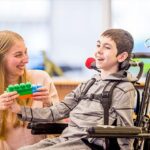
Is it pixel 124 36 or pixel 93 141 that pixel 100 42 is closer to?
pixel 124 36

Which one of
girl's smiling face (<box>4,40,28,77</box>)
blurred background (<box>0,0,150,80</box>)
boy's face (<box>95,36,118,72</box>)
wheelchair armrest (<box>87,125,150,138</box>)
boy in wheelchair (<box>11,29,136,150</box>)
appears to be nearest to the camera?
wheelchair armrest (<box>87,125,150,138</box>)

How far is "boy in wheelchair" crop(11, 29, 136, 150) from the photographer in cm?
182

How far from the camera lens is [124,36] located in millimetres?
1943

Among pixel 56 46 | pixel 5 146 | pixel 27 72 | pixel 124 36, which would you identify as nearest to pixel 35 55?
pixel 56 46

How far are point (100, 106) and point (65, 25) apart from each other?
205 cm

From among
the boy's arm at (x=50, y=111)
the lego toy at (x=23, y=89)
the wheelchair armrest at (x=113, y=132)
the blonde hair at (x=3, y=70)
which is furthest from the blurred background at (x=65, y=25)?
the wheelchair armrest at (x=113, y=132)

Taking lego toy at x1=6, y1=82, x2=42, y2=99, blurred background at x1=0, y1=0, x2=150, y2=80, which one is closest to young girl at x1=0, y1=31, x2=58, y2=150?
lego toy at x1=6, y1=82, x2=42, y2=99

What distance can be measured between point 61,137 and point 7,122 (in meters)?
0.45

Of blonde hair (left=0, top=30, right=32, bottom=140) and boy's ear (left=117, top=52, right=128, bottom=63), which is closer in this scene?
boy's ear (left=117, top=52, right=128, bottom=63)

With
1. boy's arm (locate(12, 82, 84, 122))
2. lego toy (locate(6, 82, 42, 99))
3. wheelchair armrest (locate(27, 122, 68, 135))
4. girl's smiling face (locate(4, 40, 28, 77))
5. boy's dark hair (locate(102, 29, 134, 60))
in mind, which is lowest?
wheelchair armrest (locate(27, 122, 68, 135))

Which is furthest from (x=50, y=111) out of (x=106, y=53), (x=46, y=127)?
(x=106, y=53)

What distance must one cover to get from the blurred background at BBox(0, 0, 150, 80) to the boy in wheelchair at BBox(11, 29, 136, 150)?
174cm

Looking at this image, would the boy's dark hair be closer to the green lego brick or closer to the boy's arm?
the boy's arm

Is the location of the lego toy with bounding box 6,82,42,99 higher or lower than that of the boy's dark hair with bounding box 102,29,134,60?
lower
